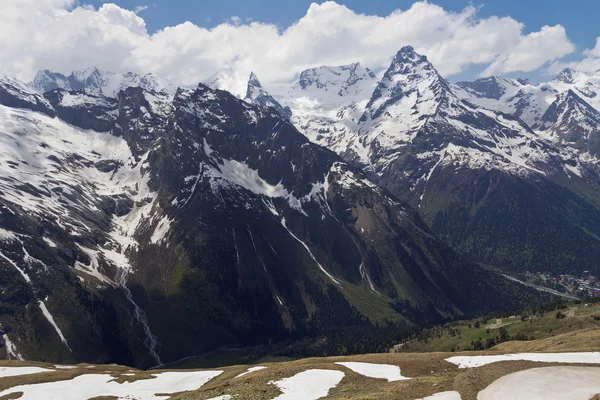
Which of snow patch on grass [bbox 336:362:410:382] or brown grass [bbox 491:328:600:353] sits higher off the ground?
snow patch on grass [bbox 336:362:410:382]

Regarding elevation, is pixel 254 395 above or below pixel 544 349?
above

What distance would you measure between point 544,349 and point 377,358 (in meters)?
30.9

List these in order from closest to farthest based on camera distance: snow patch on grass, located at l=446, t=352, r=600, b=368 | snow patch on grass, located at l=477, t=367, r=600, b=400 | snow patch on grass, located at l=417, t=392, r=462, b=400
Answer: snow patch on grass, located at l=477, t=367, r=600, b=400 < snow patch on grass, located at l=417, t=392, r=462, b=400 < snow patch on grass, located at l=446, t=352, r=600, b=368

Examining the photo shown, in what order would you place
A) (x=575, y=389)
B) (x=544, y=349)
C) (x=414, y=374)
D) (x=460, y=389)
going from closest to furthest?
(x=575, y=389), (x=460, y=389), (x=414, y=374), (x=544, y=349)

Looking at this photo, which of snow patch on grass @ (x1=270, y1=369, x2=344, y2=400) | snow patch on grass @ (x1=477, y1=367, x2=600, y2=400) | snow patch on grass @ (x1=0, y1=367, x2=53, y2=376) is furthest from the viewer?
snow patch on grass @ (x1=0, y1=367, x2=53, y2=376)

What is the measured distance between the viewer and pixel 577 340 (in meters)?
86.4

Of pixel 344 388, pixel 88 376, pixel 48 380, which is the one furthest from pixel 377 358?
pixel 48 380

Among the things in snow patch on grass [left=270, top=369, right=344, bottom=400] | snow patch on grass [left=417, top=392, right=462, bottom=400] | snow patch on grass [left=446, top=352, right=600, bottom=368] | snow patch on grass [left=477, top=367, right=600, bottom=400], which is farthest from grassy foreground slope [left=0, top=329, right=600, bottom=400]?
snow patch on grass [left=446, top=352, right=600, bottom=368]

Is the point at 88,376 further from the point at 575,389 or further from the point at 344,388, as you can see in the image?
the point at 575,389

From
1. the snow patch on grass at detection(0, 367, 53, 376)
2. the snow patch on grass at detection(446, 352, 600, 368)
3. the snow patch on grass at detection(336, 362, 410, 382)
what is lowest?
the snow patch on grass at detection(446, 352, 600, 368)

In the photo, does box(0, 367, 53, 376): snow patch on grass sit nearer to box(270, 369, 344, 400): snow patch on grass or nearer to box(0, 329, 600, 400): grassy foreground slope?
box(0, 329, 600, 400): grassy foreground slope

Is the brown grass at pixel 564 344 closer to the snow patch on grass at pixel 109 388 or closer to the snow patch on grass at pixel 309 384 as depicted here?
the snow patch on grass at pixel 309 384

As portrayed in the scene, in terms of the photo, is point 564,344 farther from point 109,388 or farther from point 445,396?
point 109,388

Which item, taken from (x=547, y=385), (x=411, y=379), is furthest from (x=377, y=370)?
(x=547, y=385)
